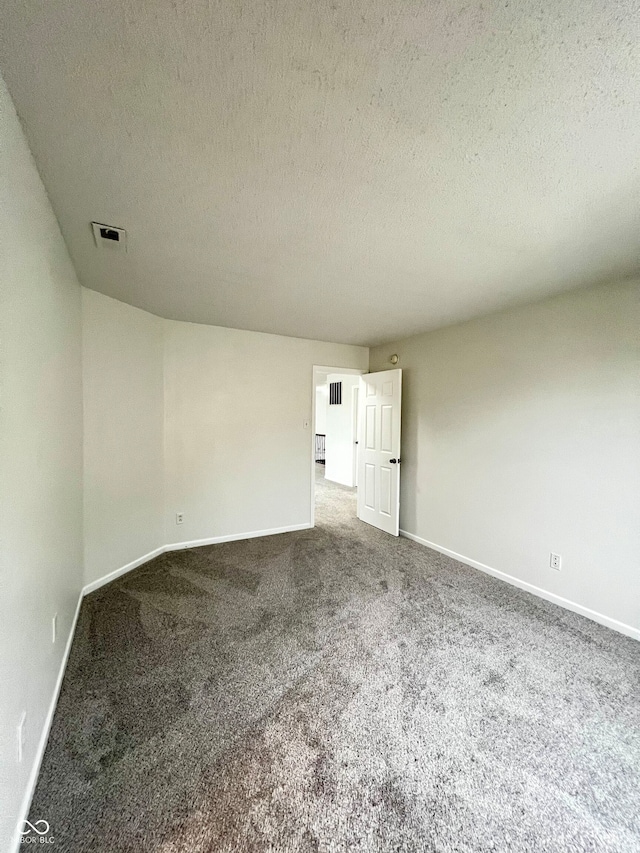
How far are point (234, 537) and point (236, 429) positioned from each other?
128 centimetres

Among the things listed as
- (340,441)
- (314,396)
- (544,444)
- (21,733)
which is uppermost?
(314,396)

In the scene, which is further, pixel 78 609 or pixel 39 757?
pixel 78 609

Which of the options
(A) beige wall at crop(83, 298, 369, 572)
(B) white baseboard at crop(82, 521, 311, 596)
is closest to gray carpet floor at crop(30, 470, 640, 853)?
(B) white baseboard at crop(82, 521, 311, 596)

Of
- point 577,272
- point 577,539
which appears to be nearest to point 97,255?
point 577,272

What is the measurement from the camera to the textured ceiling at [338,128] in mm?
875

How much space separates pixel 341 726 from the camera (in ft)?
5.24

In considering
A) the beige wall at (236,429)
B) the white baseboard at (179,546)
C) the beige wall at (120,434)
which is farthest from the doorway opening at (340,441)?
the beige wall at (120,434)

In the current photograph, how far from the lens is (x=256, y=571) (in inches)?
127

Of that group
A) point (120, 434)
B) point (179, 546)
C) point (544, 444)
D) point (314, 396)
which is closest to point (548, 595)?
point (544, 444)

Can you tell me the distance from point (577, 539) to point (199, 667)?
110 inches

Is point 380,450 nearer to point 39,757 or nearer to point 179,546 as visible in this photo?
point 179,546

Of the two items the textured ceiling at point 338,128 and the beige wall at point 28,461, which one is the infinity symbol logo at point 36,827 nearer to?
the beige wall at point 28,461

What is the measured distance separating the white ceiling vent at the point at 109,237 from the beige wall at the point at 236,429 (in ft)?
5.11

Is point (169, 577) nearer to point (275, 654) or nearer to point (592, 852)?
point (275, 654)
